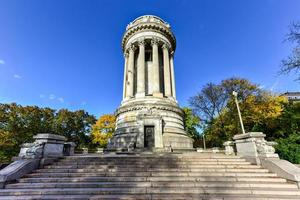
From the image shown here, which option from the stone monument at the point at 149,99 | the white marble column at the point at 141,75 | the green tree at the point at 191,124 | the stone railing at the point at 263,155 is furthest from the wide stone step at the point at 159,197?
the green tree at the point at 191,124

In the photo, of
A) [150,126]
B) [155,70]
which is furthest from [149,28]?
[150,126]

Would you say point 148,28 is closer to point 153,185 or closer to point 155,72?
point 155,72

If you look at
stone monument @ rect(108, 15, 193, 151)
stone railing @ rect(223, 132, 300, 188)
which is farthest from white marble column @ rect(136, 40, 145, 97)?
stone railing @ rect(223, 132, 300, 188)

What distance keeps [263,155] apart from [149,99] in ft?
46.5

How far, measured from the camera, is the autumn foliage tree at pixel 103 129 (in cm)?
3834

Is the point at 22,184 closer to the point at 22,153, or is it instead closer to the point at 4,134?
the point at 22,153

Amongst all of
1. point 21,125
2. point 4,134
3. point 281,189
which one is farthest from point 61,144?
point 21,125

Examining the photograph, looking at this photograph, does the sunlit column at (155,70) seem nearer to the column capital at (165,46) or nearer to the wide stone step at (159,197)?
the column capital at (165,46)

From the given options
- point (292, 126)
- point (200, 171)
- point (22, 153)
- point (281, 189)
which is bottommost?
point (281, 189)

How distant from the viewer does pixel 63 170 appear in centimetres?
818

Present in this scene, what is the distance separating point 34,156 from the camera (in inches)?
339

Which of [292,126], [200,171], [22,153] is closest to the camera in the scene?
[200,171]

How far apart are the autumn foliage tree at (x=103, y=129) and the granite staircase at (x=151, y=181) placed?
98.3 ft

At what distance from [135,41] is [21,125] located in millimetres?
25068
